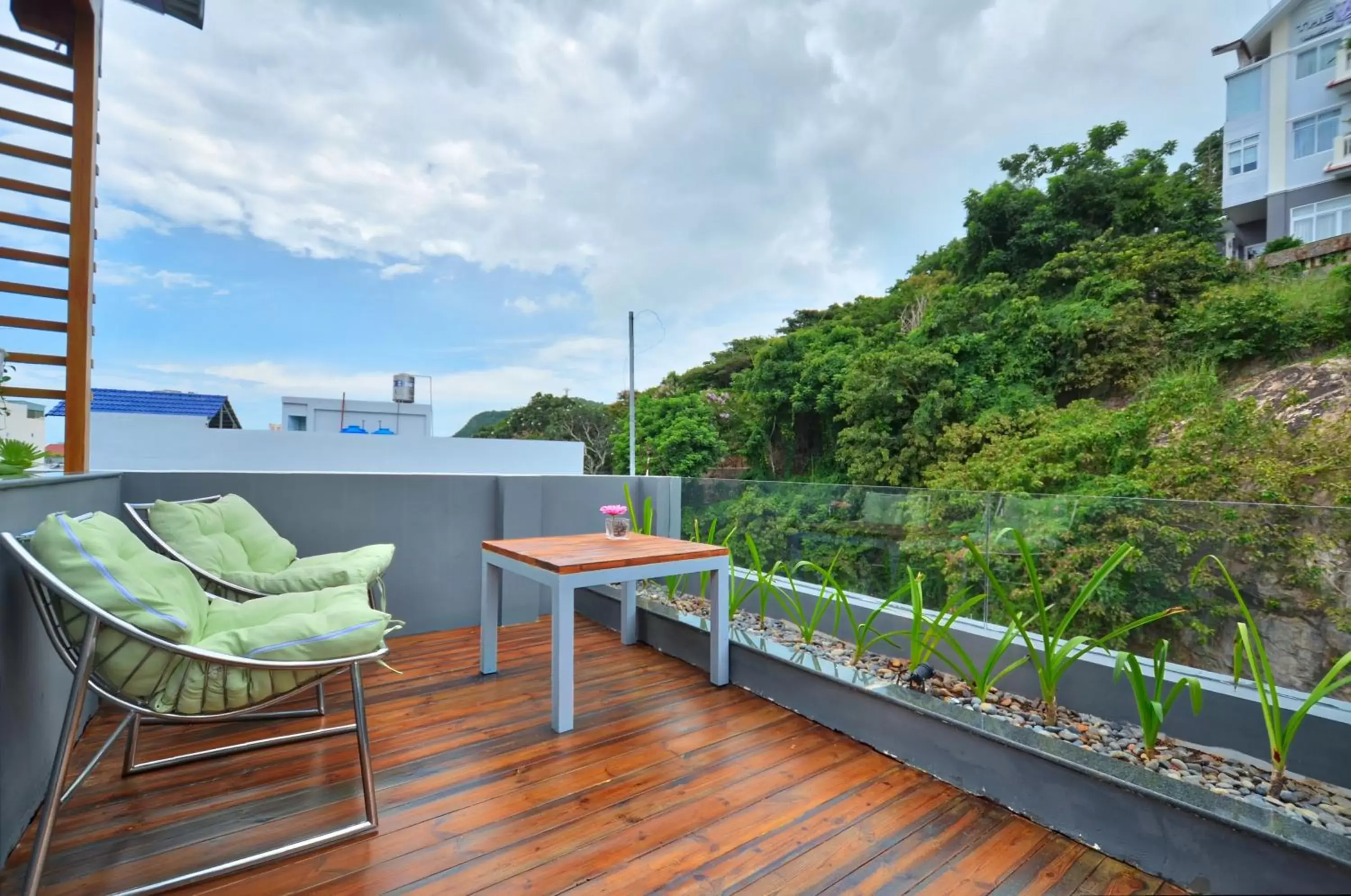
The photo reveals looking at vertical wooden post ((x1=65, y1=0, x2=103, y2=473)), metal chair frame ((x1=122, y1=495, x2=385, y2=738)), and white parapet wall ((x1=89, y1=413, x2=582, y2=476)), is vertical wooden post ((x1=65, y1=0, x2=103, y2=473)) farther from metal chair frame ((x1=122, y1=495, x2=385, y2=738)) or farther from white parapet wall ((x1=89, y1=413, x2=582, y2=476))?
white parapet wall ((x1=89, y1=413, x2=582, y2=476))

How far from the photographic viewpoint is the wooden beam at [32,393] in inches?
87.7

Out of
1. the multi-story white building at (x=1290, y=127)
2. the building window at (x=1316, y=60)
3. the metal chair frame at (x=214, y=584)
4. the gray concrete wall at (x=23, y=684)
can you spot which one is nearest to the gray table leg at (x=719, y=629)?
the metal chair frame at (x=214, y=584)

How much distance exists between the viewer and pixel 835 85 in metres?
7.97

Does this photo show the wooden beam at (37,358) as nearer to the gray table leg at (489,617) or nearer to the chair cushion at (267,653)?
the chair cushion at (267,653)

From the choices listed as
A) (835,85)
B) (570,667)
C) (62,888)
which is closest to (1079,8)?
(835,85)

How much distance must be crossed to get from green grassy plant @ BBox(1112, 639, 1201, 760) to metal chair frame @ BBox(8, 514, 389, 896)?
235 cm

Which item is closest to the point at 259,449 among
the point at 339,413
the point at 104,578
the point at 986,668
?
the point at 339,413

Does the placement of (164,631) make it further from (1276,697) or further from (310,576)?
(1276,697)

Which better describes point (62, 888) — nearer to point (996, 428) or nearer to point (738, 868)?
point (738, 868)

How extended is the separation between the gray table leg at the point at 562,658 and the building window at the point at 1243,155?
18.0 m

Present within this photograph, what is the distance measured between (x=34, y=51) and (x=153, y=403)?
11033 mm

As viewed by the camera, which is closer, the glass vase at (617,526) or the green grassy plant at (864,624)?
the green grassy plant at (864,624)

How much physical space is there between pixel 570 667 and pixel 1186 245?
12003 mm

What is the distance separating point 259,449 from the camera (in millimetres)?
8688
